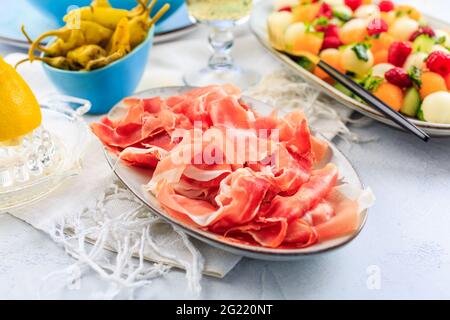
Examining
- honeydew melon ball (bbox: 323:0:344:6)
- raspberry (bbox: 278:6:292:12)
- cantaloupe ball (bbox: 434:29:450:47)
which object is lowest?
raspberry (bbox: 278:6:292:12)

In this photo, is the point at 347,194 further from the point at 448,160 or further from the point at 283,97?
the point at 283,97

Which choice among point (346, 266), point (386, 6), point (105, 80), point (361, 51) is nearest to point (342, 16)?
point (386, 6)

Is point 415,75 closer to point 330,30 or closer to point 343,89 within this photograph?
point 343,89

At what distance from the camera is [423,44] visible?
1.34 m

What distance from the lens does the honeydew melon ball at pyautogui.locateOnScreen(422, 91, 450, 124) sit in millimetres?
1161

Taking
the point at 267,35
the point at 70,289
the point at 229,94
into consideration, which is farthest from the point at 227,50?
the point at 70,289

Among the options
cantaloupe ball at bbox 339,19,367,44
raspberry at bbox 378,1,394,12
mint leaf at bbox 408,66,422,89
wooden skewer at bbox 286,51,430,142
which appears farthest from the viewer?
raspberry at bbox 378,1,394,12

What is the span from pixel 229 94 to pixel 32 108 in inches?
15.0

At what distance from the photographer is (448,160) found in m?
1.18

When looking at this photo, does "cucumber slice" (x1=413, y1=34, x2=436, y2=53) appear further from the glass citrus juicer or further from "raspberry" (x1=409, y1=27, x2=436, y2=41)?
the glass citrus juicer

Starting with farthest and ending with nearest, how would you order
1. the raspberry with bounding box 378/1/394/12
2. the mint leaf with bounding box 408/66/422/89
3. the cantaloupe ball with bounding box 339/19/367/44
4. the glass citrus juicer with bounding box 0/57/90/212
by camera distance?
the raspberry with bounding box 378/1/394/12, the cantaloupe ball with bounding box 339/19/367/44, the mint leaf with bounding box 408/66/422/89, the glass citrus juicer with bounding box 0/57/90/212

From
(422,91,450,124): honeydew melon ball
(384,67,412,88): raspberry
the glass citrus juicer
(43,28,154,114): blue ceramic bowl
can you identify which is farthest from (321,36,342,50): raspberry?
the glass citrus juicer

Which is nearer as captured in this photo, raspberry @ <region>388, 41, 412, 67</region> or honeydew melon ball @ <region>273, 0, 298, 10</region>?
raspberry @ <region>388, 41, 412, 67</region>
